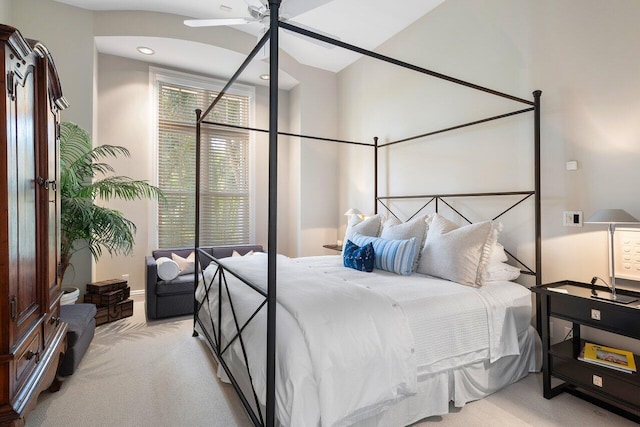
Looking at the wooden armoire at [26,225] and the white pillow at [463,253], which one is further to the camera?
the white pillow at [463,253]

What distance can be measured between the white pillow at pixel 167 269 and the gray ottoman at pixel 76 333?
0.78 m

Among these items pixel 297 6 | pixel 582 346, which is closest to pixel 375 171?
pixel 297 6

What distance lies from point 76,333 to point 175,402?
0.97 metres

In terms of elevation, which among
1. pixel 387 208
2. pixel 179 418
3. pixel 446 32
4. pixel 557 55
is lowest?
pixel 179 418

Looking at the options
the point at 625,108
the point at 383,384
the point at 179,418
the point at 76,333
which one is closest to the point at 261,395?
the point at 383,384

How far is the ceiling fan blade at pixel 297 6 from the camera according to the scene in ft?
7.58

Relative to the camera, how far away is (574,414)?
6.32 ft

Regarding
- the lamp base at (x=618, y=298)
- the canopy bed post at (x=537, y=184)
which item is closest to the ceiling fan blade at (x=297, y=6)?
the canopy bed post at (x=537, y=184)

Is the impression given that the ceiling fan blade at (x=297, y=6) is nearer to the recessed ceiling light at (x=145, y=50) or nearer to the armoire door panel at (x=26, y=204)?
the armoire door panel at (x=26, y=204)

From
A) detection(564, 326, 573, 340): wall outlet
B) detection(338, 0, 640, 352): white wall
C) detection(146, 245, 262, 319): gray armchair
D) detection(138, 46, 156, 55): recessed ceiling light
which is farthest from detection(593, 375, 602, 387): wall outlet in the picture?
detection(138, 46, 156, 55): recessed ceiling light

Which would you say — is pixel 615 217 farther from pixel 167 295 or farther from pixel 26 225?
pixel 167 295

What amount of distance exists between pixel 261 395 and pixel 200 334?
1.81 metres

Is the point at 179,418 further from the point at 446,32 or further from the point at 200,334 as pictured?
the point at 446,32

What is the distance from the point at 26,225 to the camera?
1.40m
